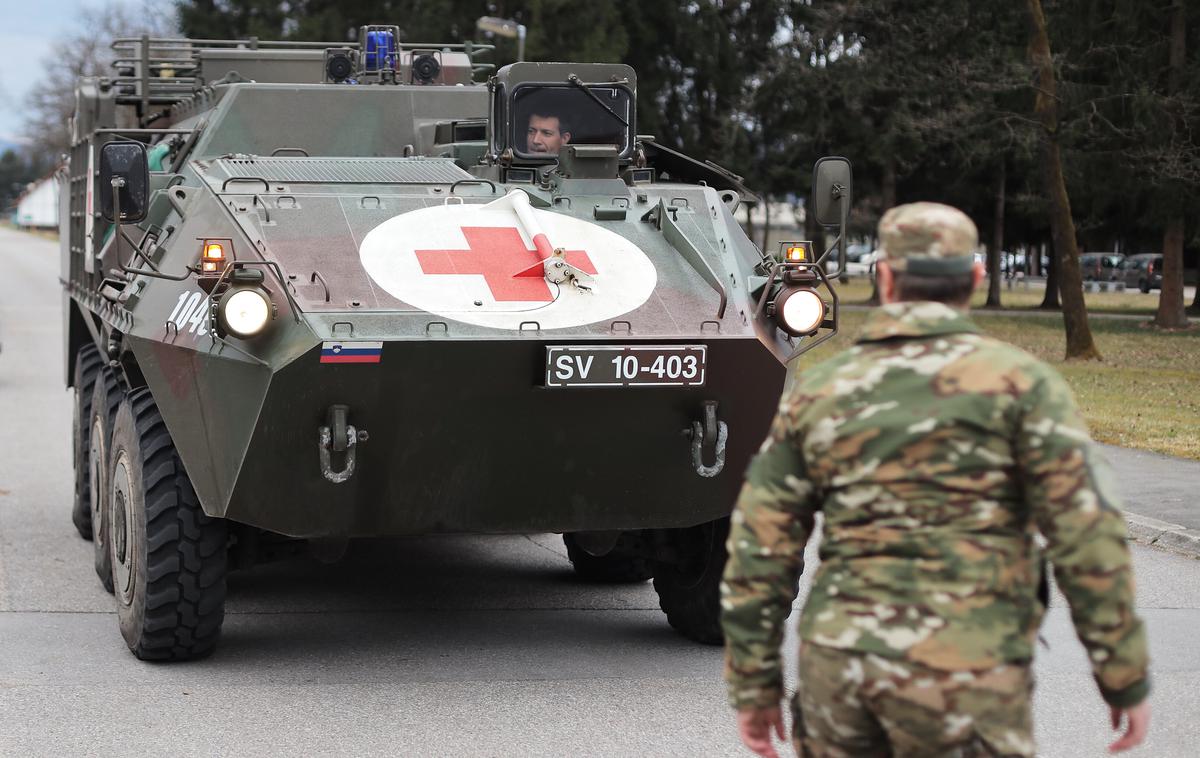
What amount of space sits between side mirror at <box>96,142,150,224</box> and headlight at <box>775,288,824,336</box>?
245cm

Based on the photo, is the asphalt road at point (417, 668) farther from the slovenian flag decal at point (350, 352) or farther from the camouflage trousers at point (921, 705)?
the camouflage trousers at point (921, 705)

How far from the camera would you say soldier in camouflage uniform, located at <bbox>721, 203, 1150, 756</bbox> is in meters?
3.30

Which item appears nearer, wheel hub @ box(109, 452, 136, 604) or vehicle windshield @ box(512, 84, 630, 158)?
wheel hub @ box(109, 452, 136, 604)

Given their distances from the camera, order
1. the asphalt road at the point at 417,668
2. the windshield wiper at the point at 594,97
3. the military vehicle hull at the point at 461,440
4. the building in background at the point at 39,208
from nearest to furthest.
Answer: the asphalt road at the point at 417,668 → the military vehicle hull at the point at 461,440 → the windshield wiper at the point at 594,97 → the building in background at the point at 39,208

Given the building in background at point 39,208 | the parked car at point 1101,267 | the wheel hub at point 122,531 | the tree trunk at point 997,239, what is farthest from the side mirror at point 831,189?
the building in background at point 39,208

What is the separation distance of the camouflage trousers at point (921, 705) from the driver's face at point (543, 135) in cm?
450

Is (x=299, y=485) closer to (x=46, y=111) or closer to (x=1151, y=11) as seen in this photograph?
(x=1151, y=11)

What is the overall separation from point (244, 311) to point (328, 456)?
58 cm

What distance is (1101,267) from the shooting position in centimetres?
6438

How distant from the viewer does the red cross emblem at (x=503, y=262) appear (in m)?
6.68

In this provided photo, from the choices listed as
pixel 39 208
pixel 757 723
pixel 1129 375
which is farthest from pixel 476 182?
pixel 39 208

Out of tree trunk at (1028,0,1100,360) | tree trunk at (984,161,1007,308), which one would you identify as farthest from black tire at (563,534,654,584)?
tree trunk at (984,161,1007,308)

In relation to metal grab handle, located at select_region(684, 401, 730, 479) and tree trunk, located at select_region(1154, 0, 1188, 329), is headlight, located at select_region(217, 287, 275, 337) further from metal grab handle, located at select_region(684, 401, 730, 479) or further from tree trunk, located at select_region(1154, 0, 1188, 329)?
tree trunk, located at select_region(1154, 0, 1188, 329)

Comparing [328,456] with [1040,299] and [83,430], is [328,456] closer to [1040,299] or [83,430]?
[83,430]
